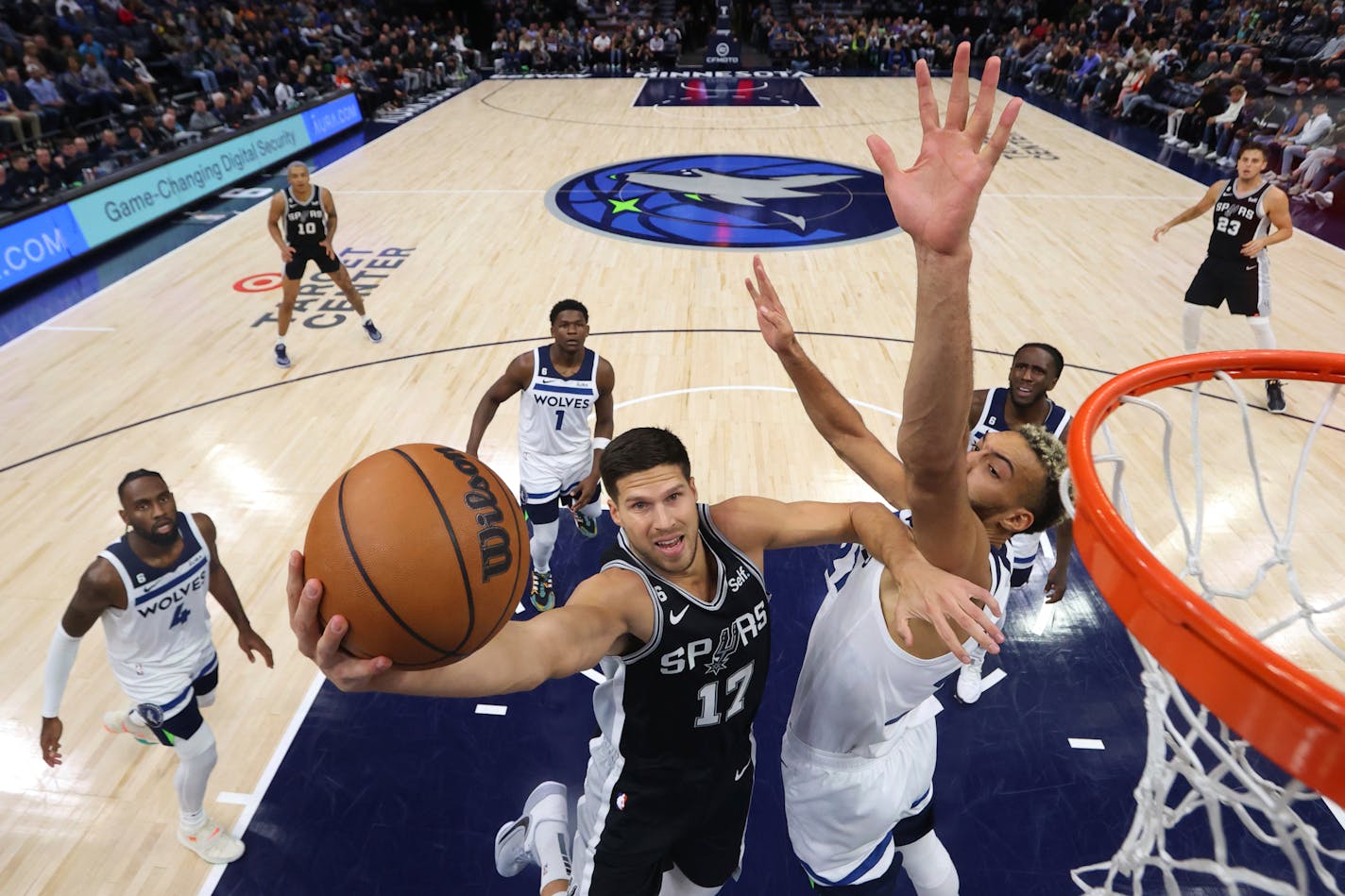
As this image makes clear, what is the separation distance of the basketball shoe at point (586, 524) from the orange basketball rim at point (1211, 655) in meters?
2.90

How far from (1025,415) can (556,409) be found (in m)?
2.22

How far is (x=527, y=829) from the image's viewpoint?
2.81 m

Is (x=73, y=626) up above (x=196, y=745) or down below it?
above

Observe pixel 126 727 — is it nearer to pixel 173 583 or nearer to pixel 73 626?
pixel 73 626

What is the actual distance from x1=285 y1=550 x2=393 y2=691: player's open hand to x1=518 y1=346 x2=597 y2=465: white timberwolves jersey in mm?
2636

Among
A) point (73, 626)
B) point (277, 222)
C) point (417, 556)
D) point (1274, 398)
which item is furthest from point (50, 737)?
point (1274, 398)

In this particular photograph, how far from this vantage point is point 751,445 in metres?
Answer: 5.60

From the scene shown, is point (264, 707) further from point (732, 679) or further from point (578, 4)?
point (578, 4)

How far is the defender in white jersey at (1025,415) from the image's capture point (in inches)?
137

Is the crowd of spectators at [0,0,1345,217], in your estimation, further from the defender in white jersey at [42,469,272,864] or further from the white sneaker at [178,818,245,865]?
the white sneaker at [178,818,245,865]

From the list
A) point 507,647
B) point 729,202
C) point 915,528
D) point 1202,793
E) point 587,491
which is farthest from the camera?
point 729,202

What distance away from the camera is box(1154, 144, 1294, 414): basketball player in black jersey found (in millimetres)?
5438

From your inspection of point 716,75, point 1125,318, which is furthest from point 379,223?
point 716,75

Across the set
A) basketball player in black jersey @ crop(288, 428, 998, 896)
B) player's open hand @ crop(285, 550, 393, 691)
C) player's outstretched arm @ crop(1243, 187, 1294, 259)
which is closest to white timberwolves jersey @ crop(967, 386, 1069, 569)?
basketball player in black jersey @ crop(288, 428, 998, 896)
